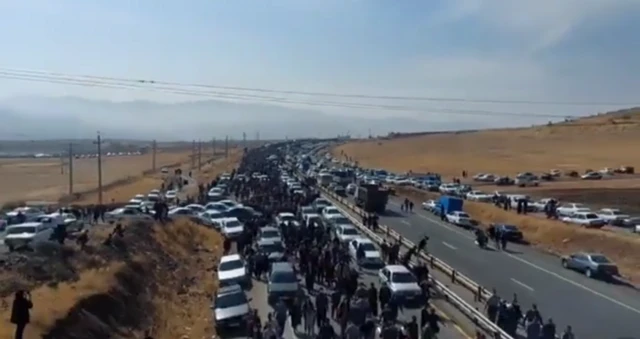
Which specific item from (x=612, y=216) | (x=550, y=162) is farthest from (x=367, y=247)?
(x=550, y=162)

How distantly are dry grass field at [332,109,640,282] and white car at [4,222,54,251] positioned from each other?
85.0ft

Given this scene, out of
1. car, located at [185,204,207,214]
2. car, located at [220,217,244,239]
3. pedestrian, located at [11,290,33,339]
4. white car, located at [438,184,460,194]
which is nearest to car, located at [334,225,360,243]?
car, located at [220,217,244,239]

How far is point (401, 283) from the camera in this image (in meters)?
25.4

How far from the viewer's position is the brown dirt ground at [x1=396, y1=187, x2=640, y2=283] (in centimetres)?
3584

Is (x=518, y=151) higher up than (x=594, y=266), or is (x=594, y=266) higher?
(x=518, y=151)

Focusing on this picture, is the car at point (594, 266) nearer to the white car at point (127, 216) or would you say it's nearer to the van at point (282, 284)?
the van at point (282, 284)

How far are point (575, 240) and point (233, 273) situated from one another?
2080 cm

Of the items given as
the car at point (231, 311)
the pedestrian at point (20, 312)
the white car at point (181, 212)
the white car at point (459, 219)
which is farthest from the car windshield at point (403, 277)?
the white car at point (181, 212)

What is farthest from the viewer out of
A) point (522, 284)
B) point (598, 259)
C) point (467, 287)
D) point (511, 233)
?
point (511, 233)

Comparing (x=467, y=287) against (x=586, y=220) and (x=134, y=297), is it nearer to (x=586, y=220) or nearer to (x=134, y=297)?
(x=134, y=297)

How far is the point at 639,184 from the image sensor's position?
2606 inches

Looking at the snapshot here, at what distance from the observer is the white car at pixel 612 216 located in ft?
151

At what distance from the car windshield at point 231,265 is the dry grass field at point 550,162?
17267 mm

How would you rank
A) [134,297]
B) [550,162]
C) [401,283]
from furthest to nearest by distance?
[550,162] < [134,297] < [401,283]
